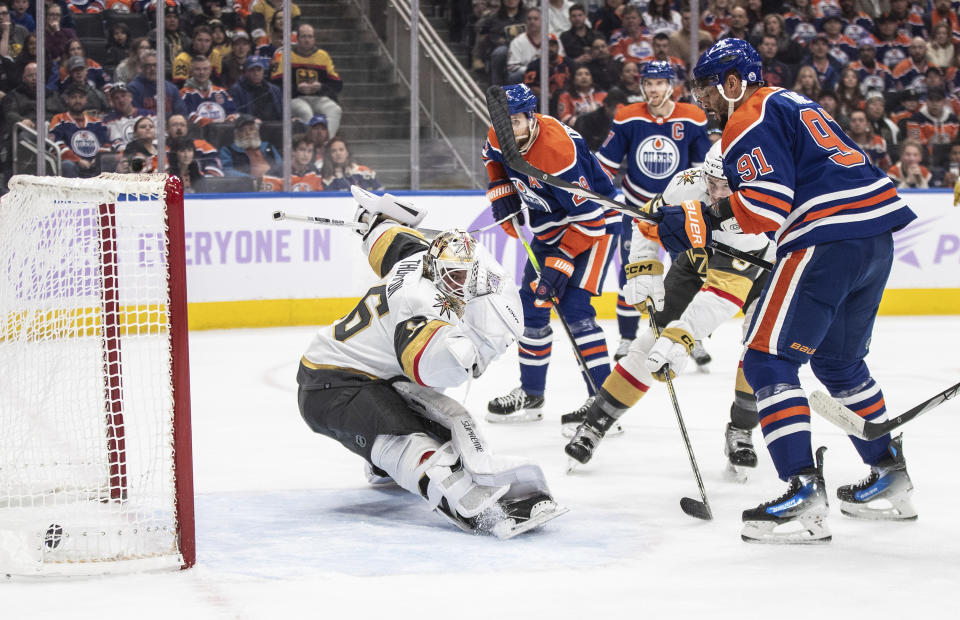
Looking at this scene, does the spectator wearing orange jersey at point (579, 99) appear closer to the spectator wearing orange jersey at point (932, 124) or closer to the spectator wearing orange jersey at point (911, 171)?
the spectator wearing orange jersey at point (911, 171)

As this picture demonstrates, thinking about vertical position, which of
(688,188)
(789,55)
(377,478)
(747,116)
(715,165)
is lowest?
(377,478)

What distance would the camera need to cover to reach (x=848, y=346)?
9.51 feet

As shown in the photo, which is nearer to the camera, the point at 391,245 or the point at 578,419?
the point at 391,245

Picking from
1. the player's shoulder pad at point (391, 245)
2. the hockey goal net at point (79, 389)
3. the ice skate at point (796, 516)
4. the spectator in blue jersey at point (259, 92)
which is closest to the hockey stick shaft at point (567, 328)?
the player's shoulder pad at point (391, 245)

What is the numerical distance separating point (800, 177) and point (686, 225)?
0.98 ft

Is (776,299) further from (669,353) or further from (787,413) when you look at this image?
(669,353)

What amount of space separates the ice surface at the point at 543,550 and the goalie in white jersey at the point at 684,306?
0.14 metres

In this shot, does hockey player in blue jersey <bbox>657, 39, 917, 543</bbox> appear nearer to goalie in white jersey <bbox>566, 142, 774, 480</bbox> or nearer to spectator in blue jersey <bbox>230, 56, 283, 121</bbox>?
goalie in white jersey <bbox>566, 142, 774, 480</bbox>

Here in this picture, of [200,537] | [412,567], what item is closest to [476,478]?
[412,567]

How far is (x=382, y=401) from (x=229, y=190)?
4096 mm

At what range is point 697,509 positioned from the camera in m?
Result: 3.06

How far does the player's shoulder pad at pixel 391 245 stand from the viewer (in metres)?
3.32

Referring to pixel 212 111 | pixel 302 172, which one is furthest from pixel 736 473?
pixel 212 111

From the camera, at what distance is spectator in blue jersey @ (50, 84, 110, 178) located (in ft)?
21.1
